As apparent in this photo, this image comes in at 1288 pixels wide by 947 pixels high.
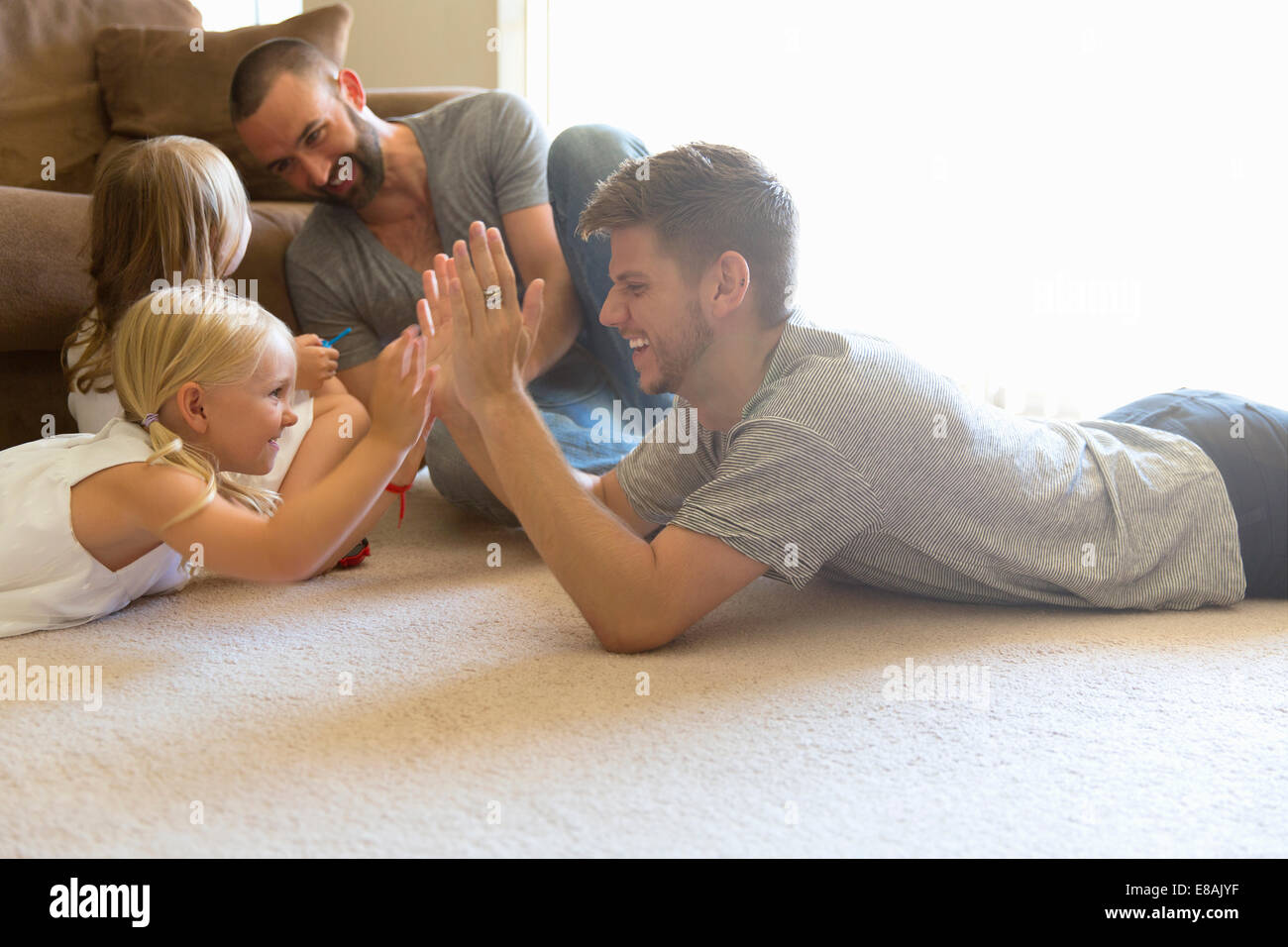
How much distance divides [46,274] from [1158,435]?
158 centimetres

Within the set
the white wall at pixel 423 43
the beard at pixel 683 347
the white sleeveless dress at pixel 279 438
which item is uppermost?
the white wall at pixel 423 43

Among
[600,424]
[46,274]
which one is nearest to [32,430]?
[46,274]

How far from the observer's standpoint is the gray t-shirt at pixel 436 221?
1.79 meters

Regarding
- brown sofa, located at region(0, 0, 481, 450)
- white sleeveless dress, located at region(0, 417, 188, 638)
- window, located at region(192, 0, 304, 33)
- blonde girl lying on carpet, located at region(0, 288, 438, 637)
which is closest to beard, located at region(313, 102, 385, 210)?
brown sofa, located at region(0, 0, 481, 450)

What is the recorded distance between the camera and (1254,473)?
128 centimetres

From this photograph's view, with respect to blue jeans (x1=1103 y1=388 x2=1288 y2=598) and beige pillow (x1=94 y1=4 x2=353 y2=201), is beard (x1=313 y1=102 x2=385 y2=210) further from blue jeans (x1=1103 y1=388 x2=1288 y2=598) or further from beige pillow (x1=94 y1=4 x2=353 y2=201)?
blue jeans (x1=1103 y1=388 x2=1288 y2=598)

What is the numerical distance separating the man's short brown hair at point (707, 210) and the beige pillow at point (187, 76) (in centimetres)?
123

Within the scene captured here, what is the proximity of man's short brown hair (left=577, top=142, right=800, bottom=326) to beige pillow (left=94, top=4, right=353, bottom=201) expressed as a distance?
48.3 inches

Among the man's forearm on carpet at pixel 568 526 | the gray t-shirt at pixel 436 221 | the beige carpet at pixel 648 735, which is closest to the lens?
the beige carpet at pixel 648 735

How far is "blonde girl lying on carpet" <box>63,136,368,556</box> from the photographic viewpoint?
1476 mm

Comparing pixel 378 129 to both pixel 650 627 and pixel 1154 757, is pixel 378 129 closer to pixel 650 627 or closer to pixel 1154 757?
pixel 650 627

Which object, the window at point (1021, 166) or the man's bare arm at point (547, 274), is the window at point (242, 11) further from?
the man's bare arm at point (547, 274)

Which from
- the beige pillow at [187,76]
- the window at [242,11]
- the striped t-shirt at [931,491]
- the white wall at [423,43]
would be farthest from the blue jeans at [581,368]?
the window at [242,11]

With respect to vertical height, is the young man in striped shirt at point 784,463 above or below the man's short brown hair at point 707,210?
below
